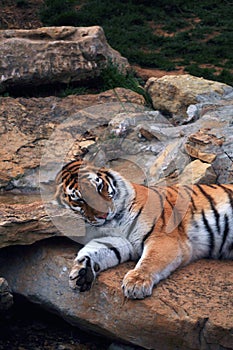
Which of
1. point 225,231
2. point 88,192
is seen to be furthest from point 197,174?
point 88,192

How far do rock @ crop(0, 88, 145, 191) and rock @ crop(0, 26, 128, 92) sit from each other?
0.86 ft

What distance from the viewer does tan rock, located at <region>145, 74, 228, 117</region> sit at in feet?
24.9

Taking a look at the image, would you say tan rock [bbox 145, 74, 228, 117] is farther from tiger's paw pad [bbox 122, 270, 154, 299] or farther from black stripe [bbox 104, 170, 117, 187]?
tiger's paw pad [bbox 122, 270, 154, 299]

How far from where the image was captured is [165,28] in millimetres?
11070

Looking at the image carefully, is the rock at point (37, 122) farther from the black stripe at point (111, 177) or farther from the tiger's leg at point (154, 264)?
the tiger's leg at point (154, 264)

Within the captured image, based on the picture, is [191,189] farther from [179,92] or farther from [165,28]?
[165,28]

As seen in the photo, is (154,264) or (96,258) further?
(96,258)

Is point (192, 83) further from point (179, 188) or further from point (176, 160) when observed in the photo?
point (179, 188)

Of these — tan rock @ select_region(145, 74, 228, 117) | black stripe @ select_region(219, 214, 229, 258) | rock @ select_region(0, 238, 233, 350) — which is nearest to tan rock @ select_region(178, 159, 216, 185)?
black stripe @ select_region(219, 214, 229, 258)

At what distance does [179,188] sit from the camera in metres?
5.19

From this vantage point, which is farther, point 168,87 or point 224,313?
point 168,87

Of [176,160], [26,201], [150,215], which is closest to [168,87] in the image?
[176,160]

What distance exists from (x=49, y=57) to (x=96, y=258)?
3.44 m

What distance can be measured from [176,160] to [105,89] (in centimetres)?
212
